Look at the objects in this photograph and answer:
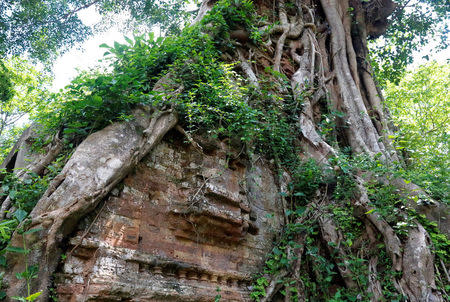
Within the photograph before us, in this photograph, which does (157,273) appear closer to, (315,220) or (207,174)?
(207,174)

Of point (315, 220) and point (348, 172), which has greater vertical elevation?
point (348, 172)

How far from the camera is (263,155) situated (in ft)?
13.2

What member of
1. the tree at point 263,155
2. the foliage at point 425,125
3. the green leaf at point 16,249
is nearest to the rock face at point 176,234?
the tree at point 263,155

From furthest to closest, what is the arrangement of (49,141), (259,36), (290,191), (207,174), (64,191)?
(259,36) → (290,191) → (207,174) → (49,141) → (64,191)

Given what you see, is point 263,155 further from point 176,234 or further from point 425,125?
point 425,125

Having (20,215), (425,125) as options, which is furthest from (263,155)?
(425,125)

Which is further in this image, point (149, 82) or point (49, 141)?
point (149, 82)

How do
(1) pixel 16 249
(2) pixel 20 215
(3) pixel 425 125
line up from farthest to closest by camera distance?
(3) pixel 425 125 < (2) pixel 20 215 < (1) pixel 16 249

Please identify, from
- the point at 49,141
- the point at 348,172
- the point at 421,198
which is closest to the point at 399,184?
the point at 421,198

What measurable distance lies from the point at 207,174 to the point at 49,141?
1.52 m

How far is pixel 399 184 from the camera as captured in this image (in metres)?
3.40

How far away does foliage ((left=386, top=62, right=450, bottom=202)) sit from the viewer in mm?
3369

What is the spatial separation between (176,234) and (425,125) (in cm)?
677

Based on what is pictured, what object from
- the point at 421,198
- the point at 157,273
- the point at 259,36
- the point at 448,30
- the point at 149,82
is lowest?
the point at 157,273
